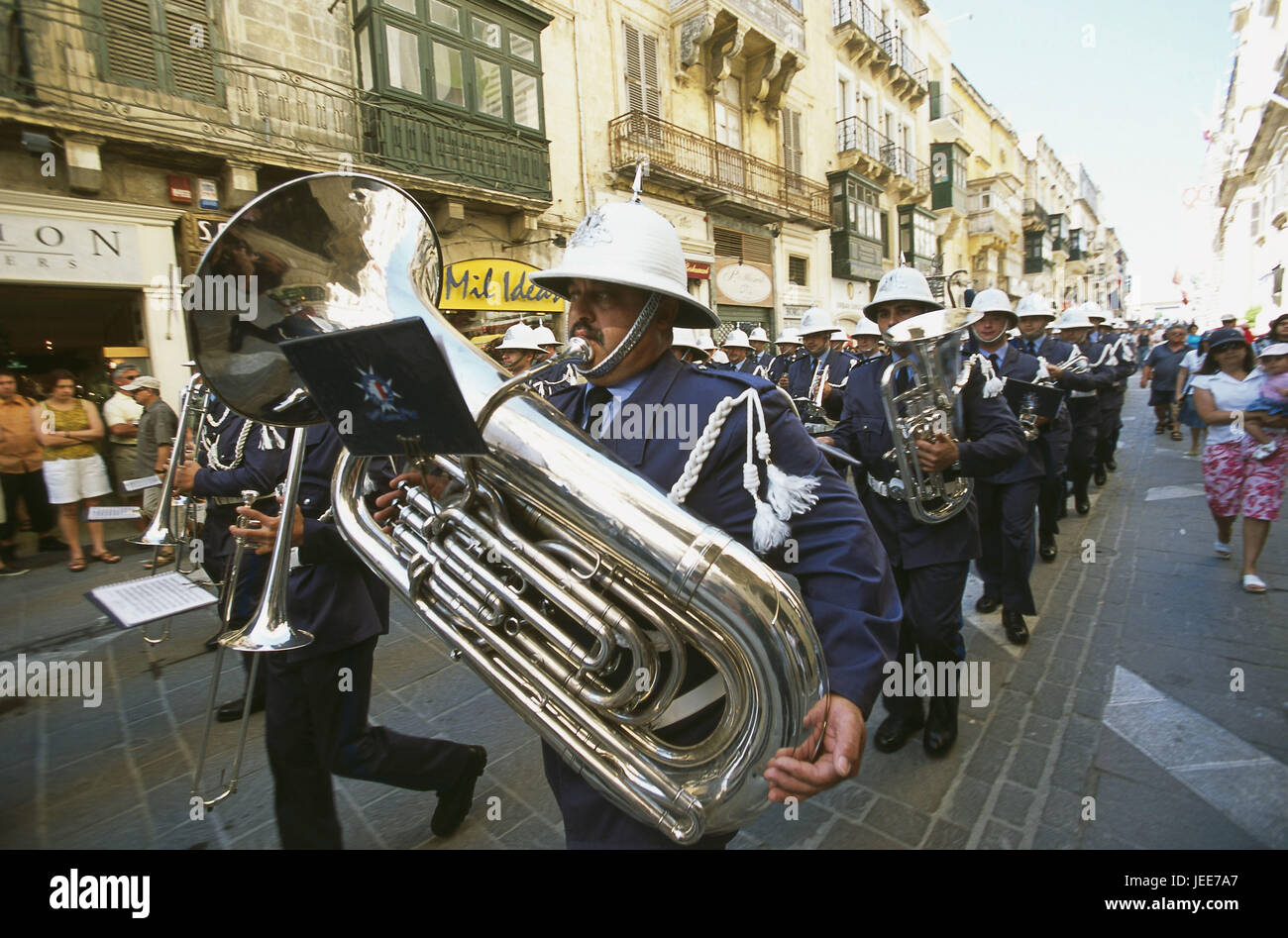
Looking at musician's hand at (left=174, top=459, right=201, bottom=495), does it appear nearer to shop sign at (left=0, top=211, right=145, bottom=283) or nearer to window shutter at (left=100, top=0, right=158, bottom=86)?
shop sign at (left=0, top=211, right=145, bottom=283)

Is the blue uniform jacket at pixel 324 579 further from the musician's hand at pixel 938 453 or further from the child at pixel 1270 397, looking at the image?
the child at pixel 1270 397

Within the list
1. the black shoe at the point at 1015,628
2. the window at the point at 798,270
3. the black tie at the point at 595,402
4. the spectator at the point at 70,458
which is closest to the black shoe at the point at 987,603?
the black shoe at the point at 1015,628

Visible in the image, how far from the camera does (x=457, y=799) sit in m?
2.57

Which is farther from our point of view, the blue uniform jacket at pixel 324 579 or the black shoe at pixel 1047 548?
the black shoe at pixel 1047 548

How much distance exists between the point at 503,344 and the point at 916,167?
25027 mm

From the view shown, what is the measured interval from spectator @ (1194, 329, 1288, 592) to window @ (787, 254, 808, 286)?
14.7m

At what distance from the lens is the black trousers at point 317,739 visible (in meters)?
2.09

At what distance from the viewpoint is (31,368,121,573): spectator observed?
22.2 ft

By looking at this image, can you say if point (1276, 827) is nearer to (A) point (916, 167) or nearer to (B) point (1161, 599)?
(B) point (1161, 599)

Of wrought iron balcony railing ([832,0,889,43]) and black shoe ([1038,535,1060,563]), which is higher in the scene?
wrought iron balcony railing ([832,0,889,43])

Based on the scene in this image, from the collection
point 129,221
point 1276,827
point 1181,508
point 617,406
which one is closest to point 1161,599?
point 1276,827

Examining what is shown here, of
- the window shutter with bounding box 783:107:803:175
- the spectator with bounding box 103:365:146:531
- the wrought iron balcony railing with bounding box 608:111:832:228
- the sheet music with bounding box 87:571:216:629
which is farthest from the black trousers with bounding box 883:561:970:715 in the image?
the window shutter with bounding box 783:107:803:175

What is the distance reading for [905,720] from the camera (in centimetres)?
309

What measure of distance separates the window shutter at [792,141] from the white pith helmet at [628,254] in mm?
19688
